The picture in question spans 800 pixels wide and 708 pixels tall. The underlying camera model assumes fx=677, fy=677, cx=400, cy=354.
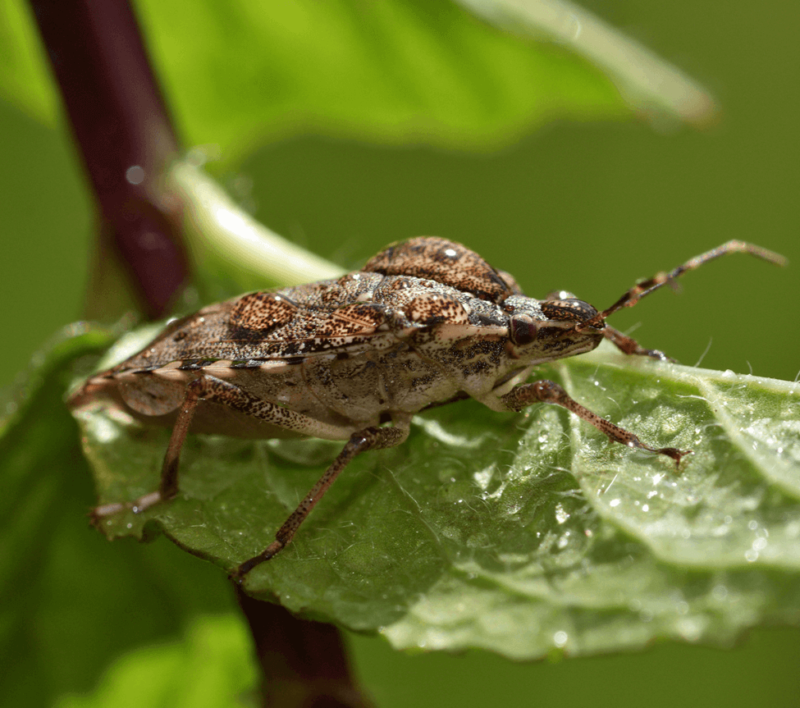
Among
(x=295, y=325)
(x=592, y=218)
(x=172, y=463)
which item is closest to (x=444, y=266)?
(x=295, y=325)

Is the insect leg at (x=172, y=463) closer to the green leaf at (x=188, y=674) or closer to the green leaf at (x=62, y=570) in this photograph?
the green leaf at (x=62, y=570)

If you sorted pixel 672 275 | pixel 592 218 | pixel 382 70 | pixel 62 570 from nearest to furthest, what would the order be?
1. pixel 62 570
2. pixel 672 275
3. pixel 382 70
4. pixel 592 218

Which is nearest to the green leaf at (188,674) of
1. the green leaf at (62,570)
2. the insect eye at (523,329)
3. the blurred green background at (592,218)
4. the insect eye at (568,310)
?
the green leaf at (62,570)

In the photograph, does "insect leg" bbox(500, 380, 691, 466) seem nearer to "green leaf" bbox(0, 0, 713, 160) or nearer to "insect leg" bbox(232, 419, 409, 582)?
"insect leg" bbox(232, 419, 409, 582)

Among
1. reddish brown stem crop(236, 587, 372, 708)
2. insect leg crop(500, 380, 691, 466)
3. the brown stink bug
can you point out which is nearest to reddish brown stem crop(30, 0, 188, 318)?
the brown stink bug

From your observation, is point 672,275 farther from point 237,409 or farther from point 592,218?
point 592,218

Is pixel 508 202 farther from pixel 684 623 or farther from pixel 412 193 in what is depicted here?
pixel 684 623
